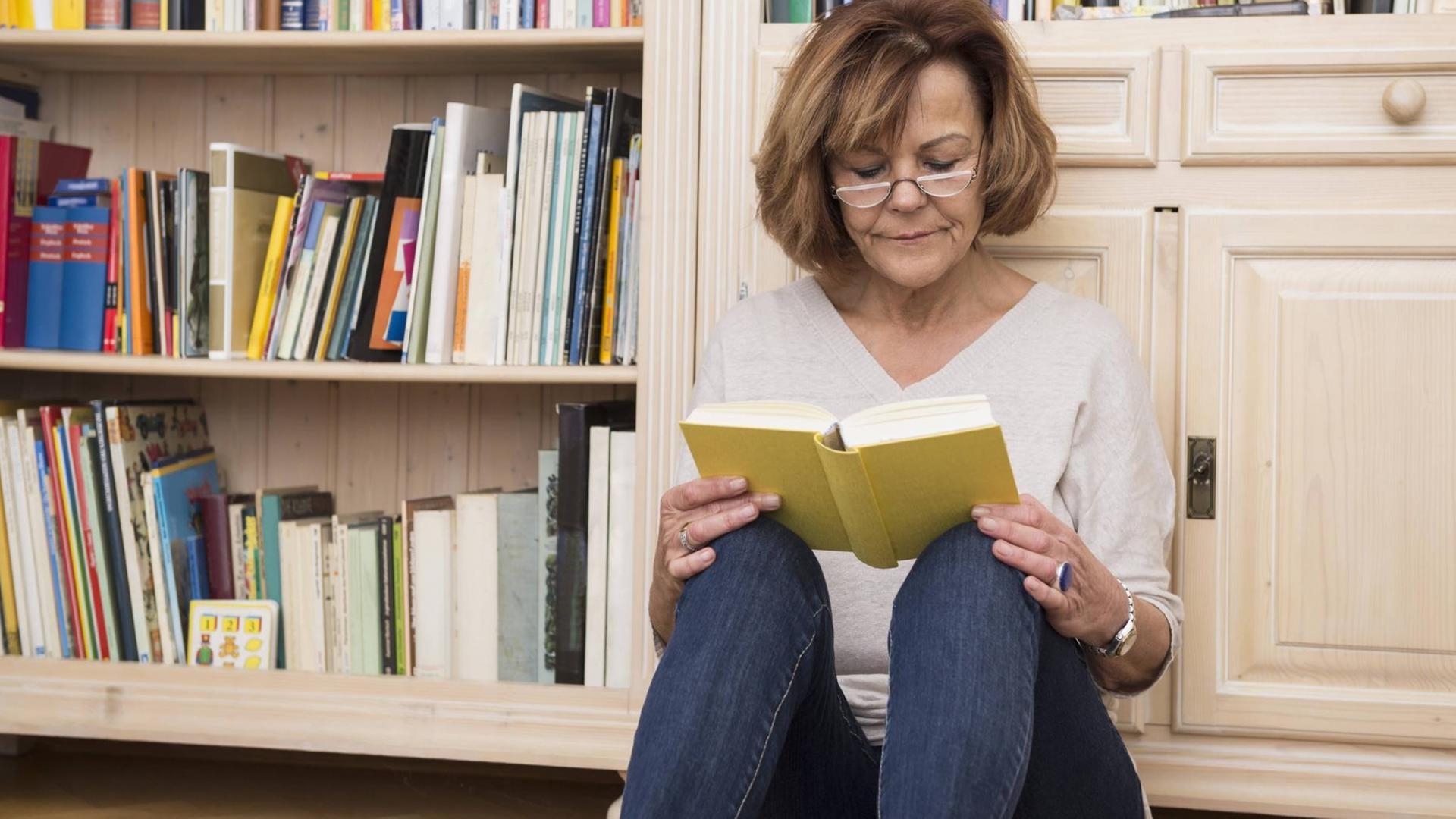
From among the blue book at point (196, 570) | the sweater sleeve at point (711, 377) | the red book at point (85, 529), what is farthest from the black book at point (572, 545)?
the red book at point (85, 529)

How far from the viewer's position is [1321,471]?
1.31 m

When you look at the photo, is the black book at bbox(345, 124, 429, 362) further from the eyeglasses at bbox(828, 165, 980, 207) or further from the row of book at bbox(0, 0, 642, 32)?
the eyeglasses at bbox(828, 165, 980, 207)

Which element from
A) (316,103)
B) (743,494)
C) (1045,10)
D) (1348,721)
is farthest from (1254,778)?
(316,103)

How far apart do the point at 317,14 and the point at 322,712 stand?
88 cm

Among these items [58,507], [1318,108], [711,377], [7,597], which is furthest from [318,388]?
[1318,108]

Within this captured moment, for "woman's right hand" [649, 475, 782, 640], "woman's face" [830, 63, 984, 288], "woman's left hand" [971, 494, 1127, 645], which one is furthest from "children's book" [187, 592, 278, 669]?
"woman's left hand" [971, 494, 1127, 645]

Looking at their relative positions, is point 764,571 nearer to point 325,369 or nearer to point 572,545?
point 572,545

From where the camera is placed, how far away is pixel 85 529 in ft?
5.43

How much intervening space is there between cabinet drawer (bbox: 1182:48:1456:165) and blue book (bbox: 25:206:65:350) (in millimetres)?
1396

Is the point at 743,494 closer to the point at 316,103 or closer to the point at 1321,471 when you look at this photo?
the point at 1321,471

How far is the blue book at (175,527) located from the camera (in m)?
1.67

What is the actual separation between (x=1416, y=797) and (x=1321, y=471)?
348mm

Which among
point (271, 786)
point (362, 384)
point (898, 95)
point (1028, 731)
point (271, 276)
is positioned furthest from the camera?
point (362, 384)

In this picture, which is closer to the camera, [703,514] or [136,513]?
[703,514]
